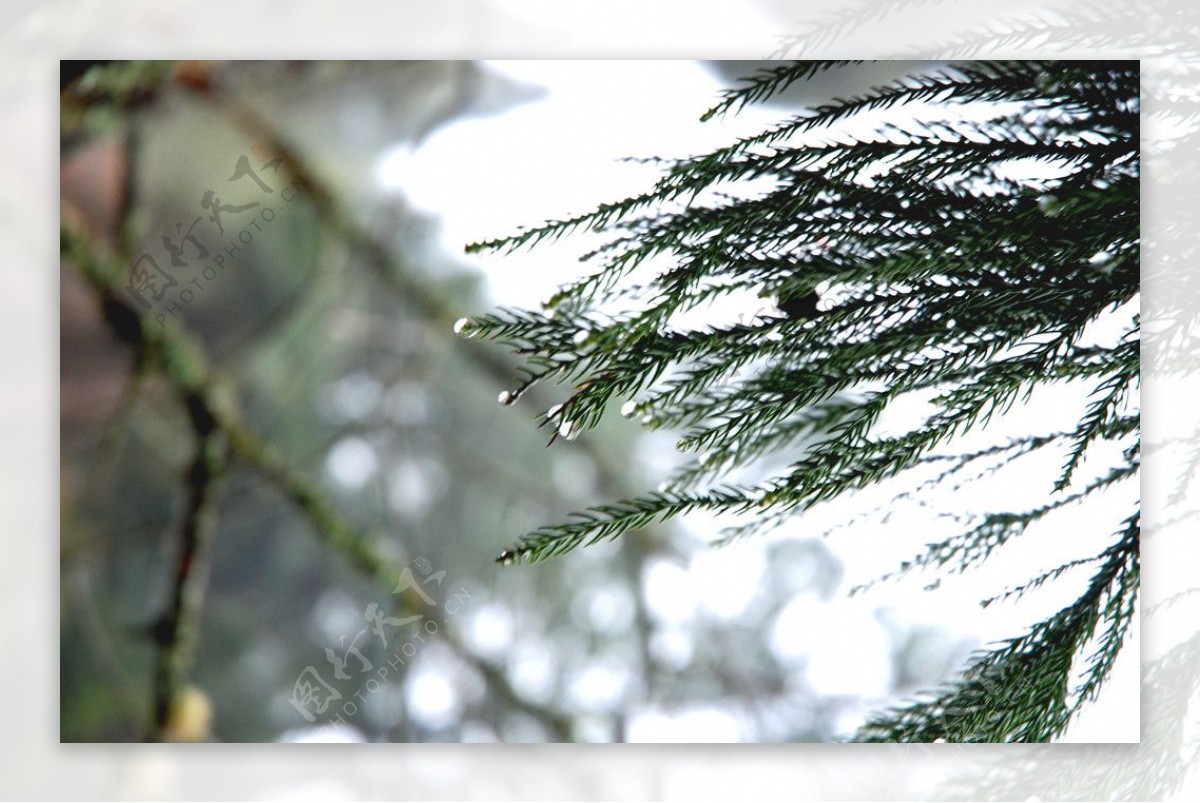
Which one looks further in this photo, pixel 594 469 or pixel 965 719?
pixel 594 469

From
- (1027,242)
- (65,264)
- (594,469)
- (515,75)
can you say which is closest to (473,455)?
(594,469)

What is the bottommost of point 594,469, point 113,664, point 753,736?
point 753,736

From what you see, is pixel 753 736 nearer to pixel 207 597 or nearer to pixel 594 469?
pixel 594 469

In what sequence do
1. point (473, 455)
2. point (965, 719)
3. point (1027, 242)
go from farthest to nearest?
point (473, 455), point (965, 719), point (1027, 242)

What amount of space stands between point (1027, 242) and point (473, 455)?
0.74m

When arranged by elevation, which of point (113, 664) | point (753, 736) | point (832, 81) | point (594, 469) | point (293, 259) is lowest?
point (753, 736)

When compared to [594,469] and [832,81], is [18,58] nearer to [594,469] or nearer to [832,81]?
[594,469]

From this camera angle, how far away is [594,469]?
1354 mm

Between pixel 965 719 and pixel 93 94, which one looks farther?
pixel 93 94

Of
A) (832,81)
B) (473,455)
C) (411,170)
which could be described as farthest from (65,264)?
(832,81)

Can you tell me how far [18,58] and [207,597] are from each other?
0.73 metres

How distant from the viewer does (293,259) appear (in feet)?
4.47

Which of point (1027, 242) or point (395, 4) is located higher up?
point (395, 4)

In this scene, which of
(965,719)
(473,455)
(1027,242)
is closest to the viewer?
(1027,242)
